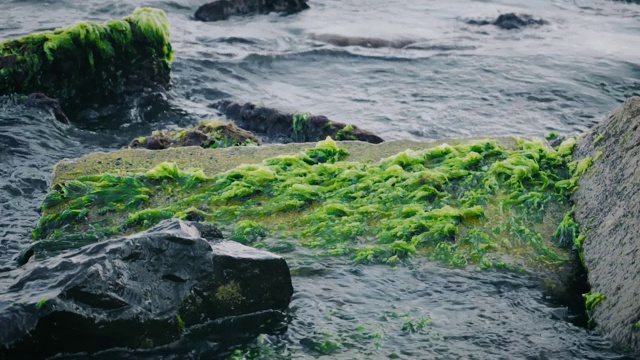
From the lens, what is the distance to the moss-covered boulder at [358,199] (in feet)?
15.7

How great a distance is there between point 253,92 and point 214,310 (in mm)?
6374

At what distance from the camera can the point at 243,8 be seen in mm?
14188

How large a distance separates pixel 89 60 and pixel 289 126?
8.88 ft

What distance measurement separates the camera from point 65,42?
853 centimetres

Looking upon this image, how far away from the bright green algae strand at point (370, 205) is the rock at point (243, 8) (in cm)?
860

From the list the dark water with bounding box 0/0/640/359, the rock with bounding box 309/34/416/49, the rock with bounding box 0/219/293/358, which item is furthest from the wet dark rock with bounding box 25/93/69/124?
the rock with bounding box 309/34/416/49

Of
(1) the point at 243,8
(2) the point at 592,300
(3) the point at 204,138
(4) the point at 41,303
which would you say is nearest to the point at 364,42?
(1) the point at 243,8

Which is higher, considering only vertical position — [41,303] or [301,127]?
[41,303]

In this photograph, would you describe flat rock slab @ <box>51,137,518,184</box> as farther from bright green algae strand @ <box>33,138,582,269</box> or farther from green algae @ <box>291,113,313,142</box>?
green algae @ <box>291,113,313,142</box>

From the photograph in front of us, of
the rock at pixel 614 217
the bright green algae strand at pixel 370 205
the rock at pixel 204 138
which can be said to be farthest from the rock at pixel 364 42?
the rock at pixel 614 217

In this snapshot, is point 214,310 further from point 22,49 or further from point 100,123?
point 22,49

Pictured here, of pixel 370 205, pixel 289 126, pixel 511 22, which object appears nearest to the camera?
pixel 370 205

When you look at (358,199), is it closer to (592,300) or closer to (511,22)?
(592,300)

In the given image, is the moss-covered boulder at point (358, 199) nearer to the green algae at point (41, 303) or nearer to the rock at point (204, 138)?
the rock at point (204, 138)
